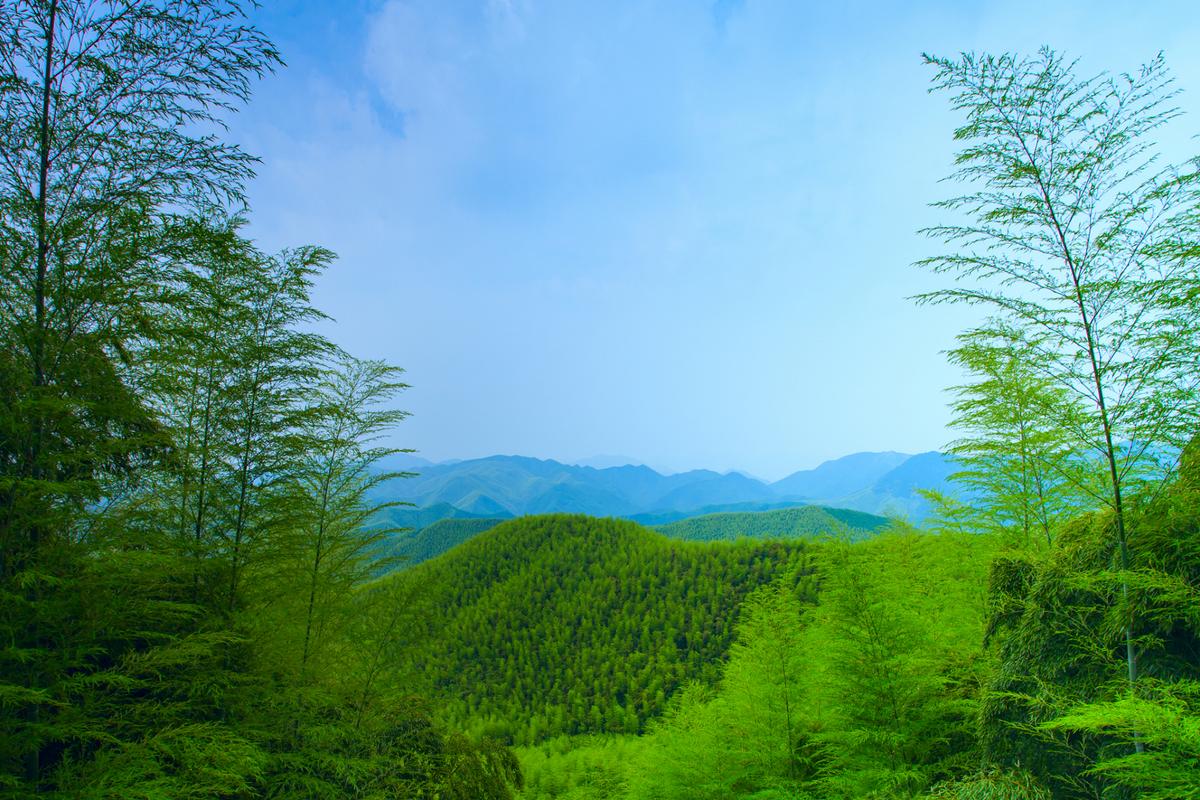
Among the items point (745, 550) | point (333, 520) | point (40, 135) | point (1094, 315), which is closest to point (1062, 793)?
point (1094, 315)

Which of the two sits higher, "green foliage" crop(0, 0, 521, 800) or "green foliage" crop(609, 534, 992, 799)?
"green foliage" crop(0, 0, 521, 800)

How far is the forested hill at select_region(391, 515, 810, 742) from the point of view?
32719mm

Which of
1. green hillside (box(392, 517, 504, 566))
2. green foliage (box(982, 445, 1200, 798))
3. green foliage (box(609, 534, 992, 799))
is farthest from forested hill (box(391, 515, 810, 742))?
green hillside (box(392, 517, 504, 566))

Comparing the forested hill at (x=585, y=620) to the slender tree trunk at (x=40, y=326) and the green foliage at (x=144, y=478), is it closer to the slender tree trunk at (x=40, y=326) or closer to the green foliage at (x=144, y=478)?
the green foliage at (x=144, y=478)

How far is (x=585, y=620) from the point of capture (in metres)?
41.0

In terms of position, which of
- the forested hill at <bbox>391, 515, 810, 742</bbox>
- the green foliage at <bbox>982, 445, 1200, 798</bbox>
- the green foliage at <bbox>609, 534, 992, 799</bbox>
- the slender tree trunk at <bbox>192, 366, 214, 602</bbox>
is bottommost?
the forested hill at <bbox>391, 515, 810, 742</bbox>

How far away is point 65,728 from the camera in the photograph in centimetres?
317

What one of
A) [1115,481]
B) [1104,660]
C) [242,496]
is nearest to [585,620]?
[242,496]

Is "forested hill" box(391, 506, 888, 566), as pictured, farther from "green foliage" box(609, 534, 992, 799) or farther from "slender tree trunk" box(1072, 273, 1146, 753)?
"slender tree trunk" box(1072, 273, 1146, 753)

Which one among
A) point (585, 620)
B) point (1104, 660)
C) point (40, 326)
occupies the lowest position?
point (585, 620)

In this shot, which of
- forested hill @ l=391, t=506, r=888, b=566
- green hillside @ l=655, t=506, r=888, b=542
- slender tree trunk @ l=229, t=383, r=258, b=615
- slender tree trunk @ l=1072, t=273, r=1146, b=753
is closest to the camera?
slender tree trunk @ l=1072, t=273, r=1146, b=753

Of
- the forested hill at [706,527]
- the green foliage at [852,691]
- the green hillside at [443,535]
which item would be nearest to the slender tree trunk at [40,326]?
the green foliage at [852,691]

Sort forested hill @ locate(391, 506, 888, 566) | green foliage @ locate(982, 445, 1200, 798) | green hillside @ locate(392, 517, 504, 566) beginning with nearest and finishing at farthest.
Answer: green foliage @ locate(982, 445, 1200, 798)
forested hill @ locate(391, 506, 888, 566)
green hillside @ locate(392, 517, 504, 566)

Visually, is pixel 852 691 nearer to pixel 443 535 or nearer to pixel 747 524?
pixel 747 524
